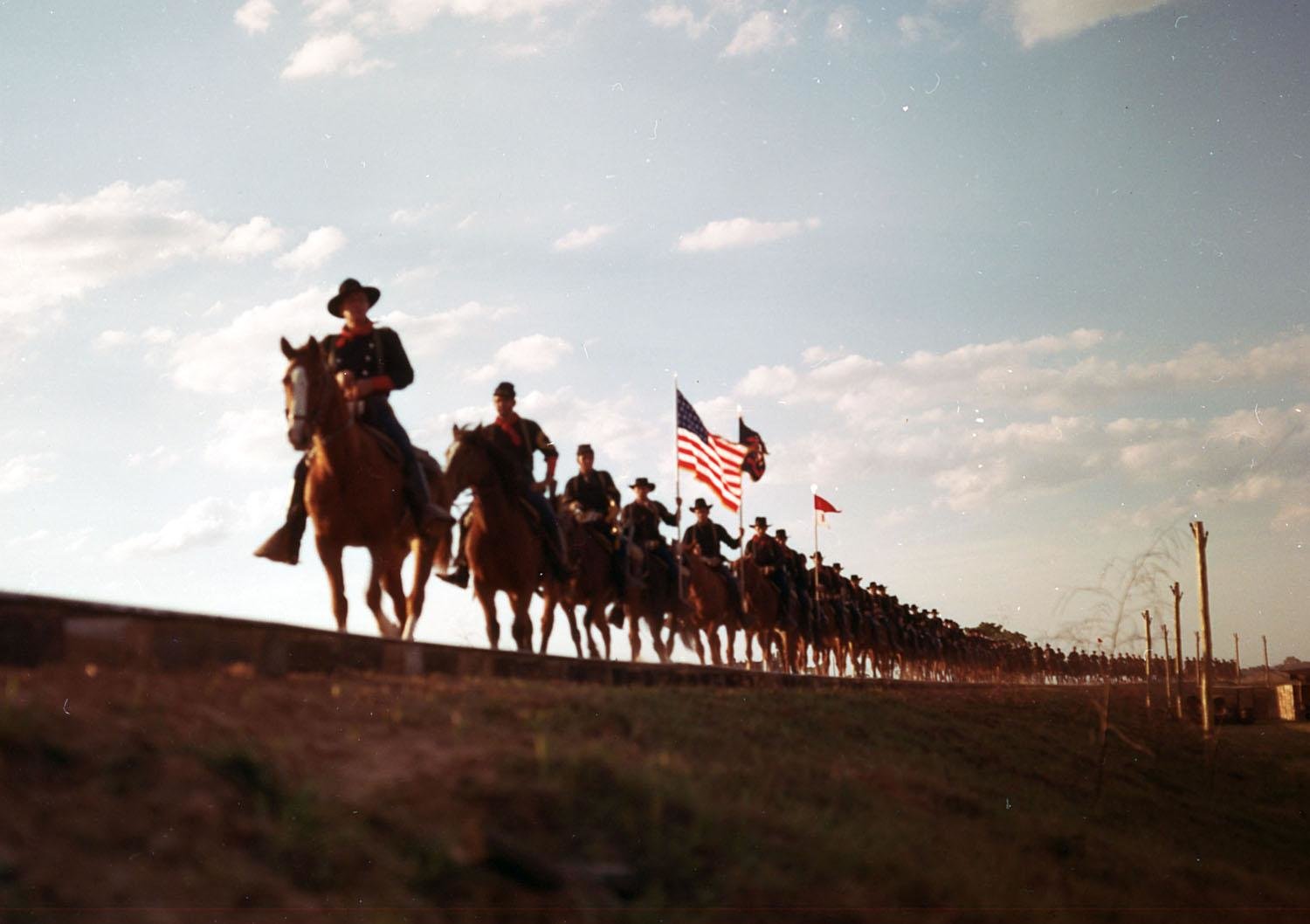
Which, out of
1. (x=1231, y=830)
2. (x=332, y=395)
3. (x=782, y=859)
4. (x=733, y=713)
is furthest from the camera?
(x=1231, y=830)

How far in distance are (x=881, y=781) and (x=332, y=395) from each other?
19.1ft

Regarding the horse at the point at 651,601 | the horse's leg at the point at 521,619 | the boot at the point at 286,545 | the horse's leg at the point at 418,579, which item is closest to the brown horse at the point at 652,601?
the horse at the point at 651,601

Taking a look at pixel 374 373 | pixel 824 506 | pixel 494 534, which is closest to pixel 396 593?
pixel 374 373

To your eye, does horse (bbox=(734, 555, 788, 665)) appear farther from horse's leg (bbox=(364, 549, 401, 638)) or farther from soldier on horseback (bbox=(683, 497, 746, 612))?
horse's leg (bbox=(364, 549, 401, 638))

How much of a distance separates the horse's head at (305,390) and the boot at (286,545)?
0.96m

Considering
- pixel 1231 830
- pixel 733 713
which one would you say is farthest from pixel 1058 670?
pixel 733 713

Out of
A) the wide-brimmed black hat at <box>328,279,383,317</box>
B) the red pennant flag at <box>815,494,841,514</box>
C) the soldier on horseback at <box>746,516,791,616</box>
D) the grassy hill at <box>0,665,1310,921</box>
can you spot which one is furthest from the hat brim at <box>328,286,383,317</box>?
the red pennant flag at <box>815,494,841,514</box>

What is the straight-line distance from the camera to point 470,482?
646 inches

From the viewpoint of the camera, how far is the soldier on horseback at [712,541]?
96.0 ft

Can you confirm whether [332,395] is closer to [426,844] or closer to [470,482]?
[470,482]

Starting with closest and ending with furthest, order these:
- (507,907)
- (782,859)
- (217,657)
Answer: (507,907), (782,859), (217,657)

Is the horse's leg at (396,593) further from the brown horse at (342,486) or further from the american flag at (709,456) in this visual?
the american flag at (709,456)

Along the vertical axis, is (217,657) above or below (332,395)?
below

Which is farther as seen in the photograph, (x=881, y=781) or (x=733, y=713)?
(x=733, y=713)
